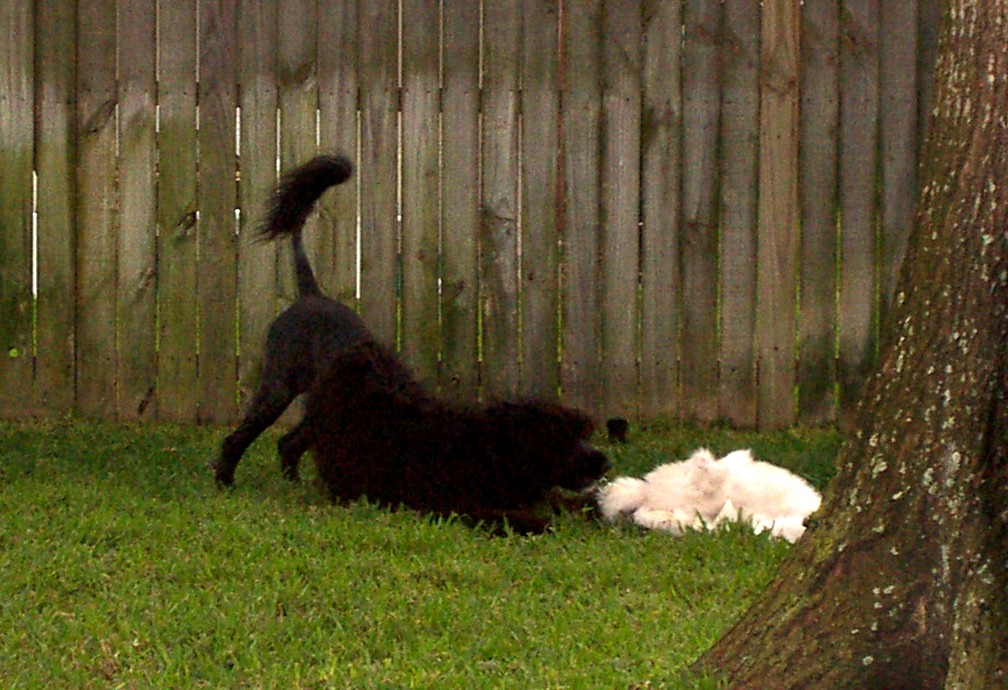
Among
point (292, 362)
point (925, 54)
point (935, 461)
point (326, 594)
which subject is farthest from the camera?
point (925, 54)

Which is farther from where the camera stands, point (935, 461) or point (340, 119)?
point (340, 119)

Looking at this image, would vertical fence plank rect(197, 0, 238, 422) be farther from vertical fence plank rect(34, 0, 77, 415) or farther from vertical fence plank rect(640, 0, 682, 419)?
vertical fence plank rect(640, 0, 682, 419)

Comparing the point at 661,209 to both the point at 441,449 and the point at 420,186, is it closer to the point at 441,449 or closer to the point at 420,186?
the point at 420,186

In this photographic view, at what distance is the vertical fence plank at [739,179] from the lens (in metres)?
7.24

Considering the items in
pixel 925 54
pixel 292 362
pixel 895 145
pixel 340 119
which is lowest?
pixel 292 362

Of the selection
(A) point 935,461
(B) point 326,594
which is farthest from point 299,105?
(A) point 935,461

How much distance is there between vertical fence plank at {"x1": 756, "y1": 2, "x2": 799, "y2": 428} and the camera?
23.7 ft

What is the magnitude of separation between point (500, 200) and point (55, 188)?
2.30m

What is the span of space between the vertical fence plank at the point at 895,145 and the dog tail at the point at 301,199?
2.80m

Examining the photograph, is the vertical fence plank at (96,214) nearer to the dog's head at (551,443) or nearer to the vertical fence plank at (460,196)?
the vertical fence plank at (460,196)

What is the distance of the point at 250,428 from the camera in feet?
19.5

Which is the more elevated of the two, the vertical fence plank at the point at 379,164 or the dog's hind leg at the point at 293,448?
the vertical fence plank at the point at 379,164

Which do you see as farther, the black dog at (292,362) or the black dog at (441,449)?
the black dog at (292,362)

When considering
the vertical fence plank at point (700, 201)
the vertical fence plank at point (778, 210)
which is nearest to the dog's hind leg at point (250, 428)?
the vertical fence plank at point (700, 201)
